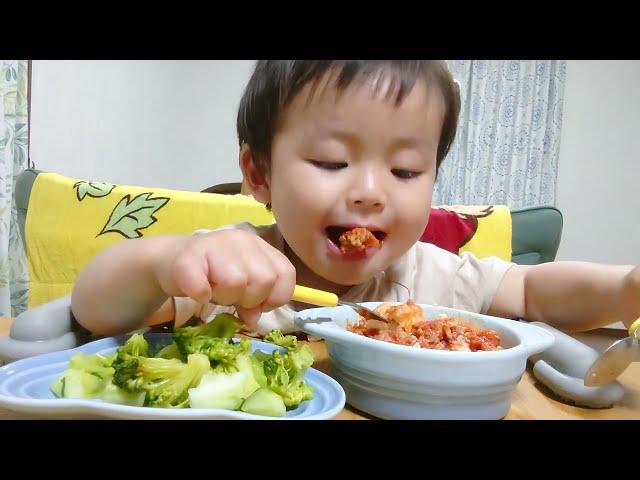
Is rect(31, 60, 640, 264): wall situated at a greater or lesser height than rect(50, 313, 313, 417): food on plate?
greater

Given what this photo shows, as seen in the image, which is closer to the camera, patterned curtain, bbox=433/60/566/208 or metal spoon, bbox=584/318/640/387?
metal spoon, bbox=584/318/640/387

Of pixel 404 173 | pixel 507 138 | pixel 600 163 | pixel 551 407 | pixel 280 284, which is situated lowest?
pixel 551 407

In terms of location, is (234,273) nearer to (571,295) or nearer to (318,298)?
(318,298)

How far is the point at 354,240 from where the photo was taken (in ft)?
2.43

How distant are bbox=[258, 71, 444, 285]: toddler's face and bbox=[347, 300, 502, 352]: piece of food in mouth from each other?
0.62ft

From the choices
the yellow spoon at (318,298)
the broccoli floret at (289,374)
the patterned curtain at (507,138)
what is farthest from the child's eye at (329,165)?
the patterned curtain at (507,138)

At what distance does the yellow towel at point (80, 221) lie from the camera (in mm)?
1256

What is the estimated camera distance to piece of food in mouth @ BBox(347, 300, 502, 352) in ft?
1.69

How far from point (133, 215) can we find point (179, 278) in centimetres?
88

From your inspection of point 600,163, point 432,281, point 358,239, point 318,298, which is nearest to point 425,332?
point 318,298

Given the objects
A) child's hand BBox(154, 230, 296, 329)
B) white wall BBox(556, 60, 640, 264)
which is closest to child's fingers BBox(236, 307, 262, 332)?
child's hand BBox(154, 230, 296, 329)

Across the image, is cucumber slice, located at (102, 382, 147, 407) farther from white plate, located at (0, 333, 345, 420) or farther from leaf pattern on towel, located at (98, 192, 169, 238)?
leaf pattern on towel, located at (98, 192, 169, 238)
